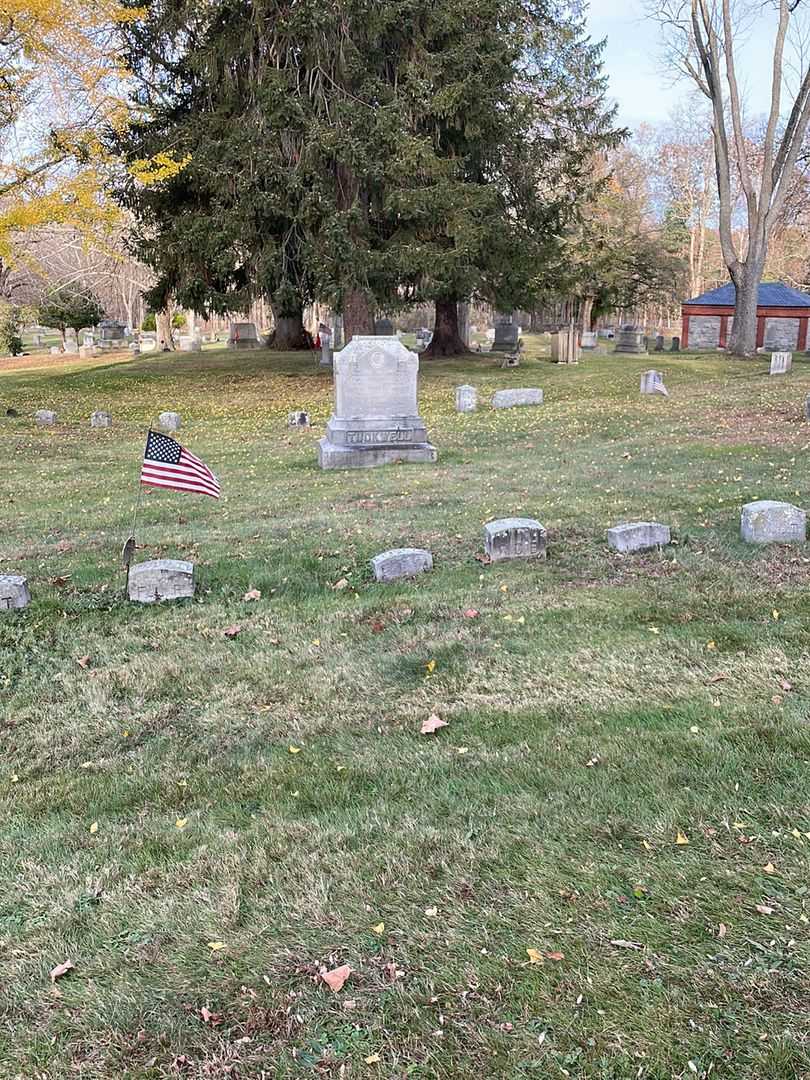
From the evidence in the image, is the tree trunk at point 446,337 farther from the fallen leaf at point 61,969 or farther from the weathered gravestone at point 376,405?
the fallen leaf at point 61,969

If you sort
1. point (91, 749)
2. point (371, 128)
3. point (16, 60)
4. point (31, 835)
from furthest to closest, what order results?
point (371, 128), point (16, 60), point (91, 749), point (31, 835)

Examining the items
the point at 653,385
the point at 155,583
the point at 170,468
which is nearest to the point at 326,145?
the point at 653,385

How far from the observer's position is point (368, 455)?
42.4 ft

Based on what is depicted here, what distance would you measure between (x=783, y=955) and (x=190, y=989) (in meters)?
1.92

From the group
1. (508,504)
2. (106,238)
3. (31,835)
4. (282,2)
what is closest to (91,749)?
(31,835)

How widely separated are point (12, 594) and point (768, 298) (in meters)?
33.7

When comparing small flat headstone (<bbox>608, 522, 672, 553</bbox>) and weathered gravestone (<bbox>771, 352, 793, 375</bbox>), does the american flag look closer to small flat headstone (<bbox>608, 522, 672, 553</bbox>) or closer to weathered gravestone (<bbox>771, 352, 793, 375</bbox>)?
small flat headstone (<bbox>608, 522, 672, 553</bbox>)

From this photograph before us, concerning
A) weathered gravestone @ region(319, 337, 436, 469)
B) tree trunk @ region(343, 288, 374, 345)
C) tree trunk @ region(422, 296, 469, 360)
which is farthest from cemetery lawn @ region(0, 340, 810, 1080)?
tree trunk @ region(422, 296, 469, 360)

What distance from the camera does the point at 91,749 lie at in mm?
4578

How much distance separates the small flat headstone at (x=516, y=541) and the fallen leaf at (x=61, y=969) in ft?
15.5

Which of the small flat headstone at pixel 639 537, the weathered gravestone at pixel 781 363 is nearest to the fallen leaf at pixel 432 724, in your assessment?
the small flat headstone at pixel 639 537

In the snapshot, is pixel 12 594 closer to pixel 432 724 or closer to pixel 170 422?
pixel 432 724

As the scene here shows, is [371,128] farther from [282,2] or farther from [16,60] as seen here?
[16,60]

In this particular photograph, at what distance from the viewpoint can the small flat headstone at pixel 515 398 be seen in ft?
63.6
